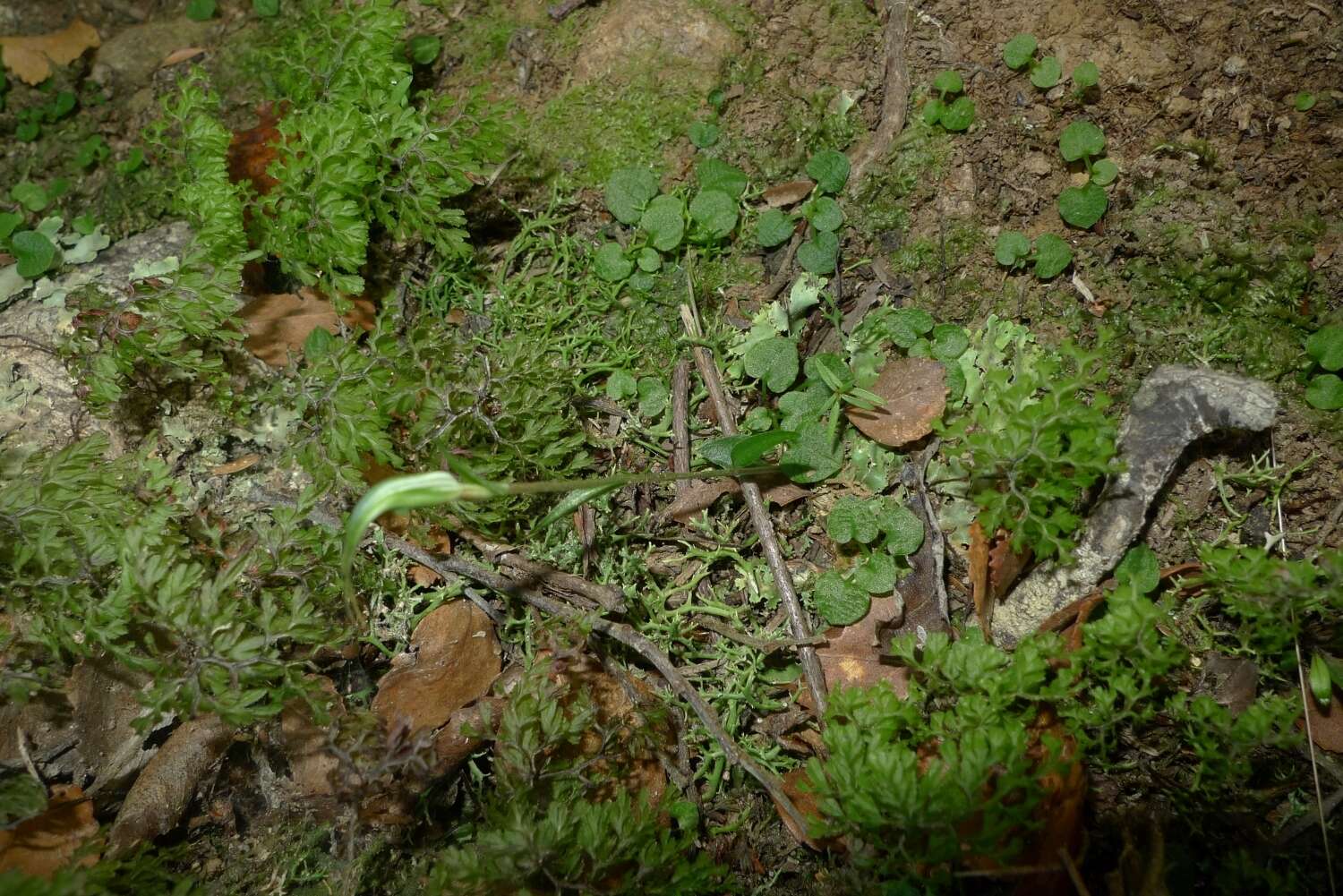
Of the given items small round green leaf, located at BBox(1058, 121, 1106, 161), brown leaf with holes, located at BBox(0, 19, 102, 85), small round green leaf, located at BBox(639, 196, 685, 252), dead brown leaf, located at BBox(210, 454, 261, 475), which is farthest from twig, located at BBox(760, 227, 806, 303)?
brown leaf with holes, located at BBox(0, 19, 102, 85)

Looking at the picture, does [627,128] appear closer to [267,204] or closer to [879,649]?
[267,204]

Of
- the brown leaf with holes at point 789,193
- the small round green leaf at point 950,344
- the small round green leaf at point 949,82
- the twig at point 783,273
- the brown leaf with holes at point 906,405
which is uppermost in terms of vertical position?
the small round green leaf at point 949,82

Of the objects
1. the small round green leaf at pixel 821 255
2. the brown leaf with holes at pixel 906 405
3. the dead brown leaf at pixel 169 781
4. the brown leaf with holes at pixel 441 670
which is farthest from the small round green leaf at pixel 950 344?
the dead brown leaf at pixel 169 781

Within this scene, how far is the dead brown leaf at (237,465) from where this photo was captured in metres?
3.43

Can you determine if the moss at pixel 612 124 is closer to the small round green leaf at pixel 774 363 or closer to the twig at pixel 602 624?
the small round green leaf at pixel 774 363

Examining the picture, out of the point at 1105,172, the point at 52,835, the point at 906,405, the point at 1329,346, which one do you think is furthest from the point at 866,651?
the point at 52,835

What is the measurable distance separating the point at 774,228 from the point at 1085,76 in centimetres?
135

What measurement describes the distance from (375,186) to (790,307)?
68.7 inches

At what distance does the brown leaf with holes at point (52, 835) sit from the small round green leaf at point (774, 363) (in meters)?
2.88

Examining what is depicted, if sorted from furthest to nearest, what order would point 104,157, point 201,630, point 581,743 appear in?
point 104,157, point 581,743, point 201,630

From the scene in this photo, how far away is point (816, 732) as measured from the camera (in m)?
→ 2.99

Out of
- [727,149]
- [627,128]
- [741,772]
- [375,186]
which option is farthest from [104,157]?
[741,772]

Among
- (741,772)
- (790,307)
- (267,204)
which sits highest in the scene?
(267,204)

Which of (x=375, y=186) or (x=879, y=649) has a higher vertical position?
(x=375, y=186)
